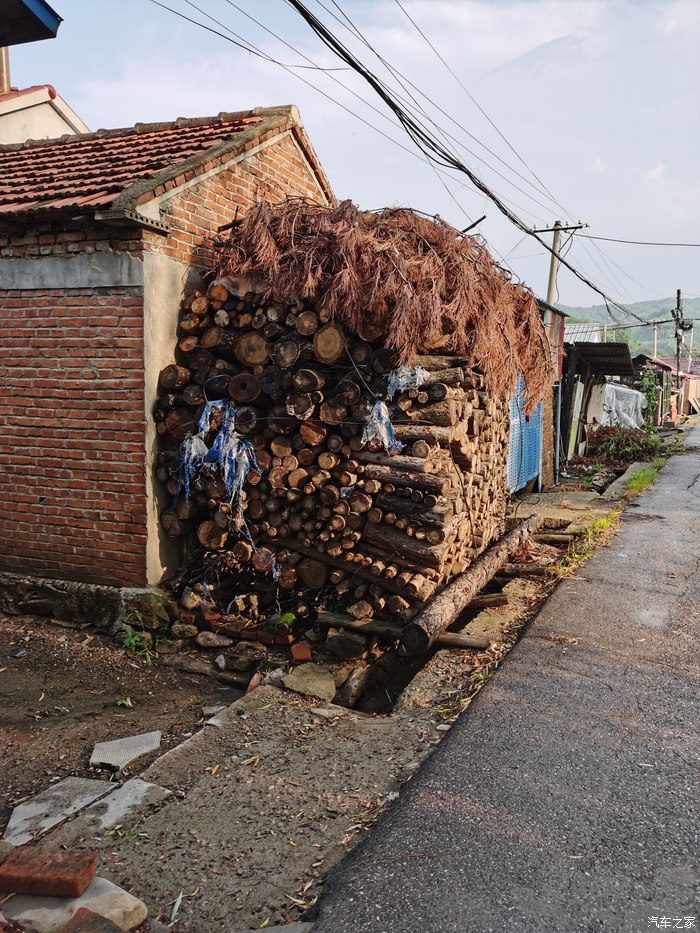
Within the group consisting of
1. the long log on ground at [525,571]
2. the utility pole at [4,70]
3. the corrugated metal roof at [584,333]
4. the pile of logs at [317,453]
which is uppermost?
the utility pole at [4,70]

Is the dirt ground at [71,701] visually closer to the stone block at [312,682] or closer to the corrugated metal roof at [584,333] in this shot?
the stone block at [312,682]

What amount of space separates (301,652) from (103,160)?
5.23 m

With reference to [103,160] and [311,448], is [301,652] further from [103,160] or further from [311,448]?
[103,160]

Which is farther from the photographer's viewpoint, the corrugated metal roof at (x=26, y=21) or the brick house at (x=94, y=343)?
the corrugated metal roof at (x=26, y=21)

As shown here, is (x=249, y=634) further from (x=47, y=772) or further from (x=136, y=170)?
(x=136, y=170)

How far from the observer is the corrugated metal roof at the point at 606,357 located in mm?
15344

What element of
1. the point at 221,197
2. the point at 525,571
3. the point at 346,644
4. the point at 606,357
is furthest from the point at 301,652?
the point at 606,357

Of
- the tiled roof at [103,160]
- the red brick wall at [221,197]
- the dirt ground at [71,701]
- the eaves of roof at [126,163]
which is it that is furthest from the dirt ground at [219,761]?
the tiled roof at [103,160]

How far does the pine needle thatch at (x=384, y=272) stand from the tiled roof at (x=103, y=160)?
0.98 meters

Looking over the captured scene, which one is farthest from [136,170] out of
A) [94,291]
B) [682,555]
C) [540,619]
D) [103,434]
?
[682,555]

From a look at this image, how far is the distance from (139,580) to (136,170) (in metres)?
3.70

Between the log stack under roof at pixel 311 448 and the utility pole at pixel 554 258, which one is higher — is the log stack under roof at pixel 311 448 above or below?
below

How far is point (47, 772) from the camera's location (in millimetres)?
3971

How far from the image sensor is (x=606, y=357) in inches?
636
